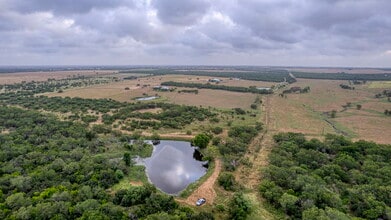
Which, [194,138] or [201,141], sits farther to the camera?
[194,138]

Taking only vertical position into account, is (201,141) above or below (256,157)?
above

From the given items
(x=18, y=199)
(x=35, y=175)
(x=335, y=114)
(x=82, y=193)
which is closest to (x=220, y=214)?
(x=82, y=193)

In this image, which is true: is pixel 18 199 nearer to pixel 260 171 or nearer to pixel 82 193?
pixel 82 193

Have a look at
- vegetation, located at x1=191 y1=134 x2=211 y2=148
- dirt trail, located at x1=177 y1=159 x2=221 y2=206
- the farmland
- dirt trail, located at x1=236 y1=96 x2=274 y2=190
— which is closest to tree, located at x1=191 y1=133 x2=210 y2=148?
vegetation, located at x1=191 y1=134 x2=211 y2=148

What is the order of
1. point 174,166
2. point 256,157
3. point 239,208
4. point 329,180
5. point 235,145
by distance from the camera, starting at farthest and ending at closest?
point 235,145, point 256,157, point 174,166, point 329,180, point 239,208

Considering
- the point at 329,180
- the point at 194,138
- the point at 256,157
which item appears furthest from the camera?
the point at 194,138

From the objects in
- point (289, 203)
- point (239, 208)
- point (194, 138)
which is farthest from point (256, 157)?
point (239, 208)

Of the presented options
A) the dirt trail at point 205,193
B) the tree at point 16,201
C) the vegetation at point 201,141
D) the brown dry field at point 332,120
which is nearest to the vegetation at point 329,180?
the dirt trail at point 205,193

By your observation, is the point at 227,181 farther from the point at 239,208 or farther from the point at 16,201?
the point at 16,201
